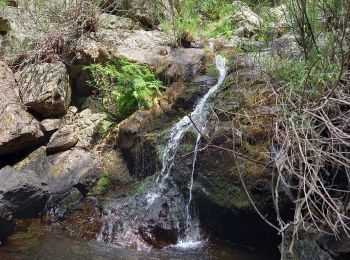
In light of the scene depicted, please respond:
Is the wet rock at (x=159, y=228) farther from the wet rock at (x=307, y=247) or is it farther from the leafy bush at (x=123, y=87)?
the leafy bush at (x=123, y=87)

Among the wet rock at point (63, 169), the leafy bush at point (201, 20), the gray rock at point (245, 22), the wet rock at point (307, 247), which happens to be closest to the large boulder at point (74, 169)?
the wet rock at point (63, 169)

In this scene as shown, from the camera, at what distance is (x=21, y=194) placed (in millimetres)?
5668

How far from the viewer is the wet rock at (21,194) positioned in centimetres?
557

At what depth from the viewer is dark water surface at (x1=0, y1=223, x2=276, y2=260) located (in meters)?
4.62

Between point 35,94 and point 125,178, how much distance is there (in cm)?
222

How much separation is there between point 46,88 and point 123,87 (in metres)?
1.33

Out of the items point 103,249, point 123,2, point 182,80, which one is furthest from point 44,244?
point 123,2

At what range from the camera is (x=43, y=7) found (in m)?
8.20

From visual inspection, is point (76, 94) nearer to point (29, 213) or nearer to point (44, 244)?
point (29, 213)

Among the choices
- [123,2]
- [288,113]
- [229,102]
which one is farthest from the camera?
[123,2]

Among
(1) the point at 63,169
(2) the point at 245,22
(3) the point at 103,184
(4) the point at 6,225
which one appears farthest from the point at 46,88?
(2) the point at 245,22

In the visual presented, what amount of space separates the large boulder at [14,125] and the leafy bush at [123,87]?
3.98 feet

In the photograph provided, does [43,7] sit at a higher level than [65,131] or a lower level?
higher

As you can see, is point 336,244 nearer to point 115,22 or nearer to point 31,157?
point 31,157
